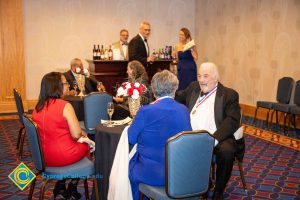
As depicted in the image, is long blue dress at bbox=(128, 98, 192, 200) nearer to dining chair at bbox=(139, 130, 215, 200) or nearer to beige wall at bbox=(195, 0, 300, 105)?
dining chair at bbox=(139, 130, 215, 200)

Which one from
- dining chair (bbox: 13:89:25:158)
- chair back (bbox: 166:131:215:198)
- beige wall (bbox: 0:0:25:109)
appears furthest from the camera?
beige wall (bbox: 0:0:25:109)

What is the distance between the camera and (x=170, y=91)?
2748mm

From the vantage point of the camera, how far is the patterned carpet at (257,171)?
3.86m

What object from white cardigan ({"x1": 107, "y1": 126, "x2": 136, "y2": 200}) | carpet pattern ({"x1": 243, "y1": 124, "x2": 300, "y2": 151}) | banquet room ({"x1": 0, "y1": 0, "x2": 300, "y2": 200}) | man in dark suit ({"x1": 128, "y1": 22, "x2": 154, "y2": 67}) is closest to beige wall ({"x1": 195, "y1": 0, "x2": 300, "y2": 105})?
banquet room ({"x1": 0, "y1": 0, "x2": 300, "y2": 200})

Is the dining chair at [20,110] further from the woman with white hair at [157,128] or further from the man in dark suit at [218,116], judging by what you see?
the woman with white hair at [157,128]

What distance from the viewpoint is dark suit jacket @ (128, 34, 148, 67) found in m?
7.42

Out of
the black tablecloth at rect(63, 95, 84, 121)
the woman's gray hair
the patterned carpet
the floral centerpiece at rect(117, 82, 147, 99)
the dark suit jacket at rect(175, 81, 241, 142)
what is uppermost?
the woman's gray hair

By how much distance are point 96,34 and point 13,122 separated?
10.1ft

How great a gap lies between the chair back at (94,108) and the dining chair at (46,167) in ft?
4.41

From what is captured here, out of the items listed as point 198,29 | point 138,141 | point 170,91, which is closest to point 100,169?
point 138,141

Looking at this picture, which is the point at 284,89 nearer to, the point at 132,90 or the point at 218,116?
the point at 218,116

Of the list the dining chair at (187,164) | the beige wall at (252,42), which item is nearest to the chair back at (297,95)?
the beige wall at (252,42)

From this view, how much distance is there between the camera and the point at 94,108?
179 inches

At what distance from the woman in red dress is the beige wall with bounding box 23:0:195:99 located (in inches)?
228
